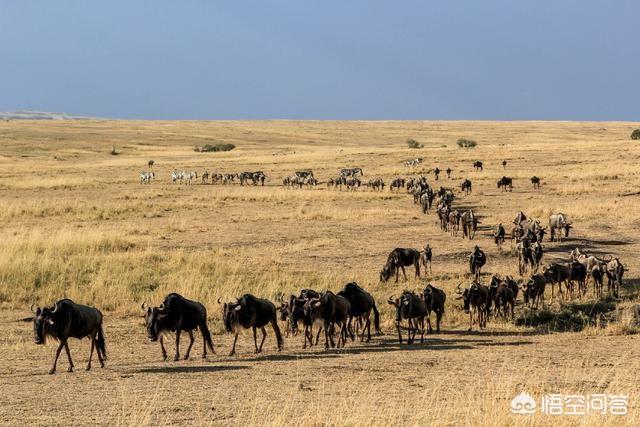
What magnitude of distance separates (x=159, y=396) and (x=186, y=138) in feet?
365

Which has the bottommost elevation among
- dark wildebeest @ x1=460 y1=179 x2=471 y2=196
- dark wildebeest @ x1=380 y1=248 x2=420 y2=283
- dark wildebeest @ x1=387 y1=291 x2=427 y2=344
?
dark wildebeest @ x1=387 y1=291 x2=427 y2=344

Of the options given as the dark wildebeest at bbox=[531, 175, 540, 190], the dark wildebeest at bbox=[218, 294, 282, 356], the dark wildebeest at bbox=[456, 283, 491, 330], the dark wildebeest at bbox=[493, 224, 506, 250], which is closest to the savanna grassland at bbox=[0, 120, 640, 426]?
the dark wildebeest at bbox=[456, 283, 491, 330]

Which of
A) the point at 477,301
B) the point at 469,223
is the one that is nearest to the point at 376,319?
the point at 477,301

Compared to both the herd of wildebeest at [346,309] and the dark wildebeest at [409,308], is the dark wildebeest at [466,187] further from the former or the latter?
the dark wildebeest at [409,308]

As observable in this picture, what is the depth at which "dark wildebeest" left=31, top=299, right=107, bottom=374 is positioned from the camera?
1134 cm

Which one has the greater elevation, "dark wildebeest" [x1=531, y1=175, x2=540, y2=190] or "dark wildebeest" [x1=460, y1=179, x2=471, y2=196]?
"dark wildebeest" [x1=531, y1=175, x2=540, y2=190]

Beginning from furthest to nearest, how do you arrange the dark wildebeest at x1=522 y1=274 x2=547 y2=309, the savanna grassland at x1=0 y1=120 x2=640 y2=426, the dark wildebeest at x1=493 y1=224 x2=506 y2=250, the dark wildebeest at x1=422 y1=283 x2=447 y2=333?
the dark wildebeest at x1=493 y1=224 x2=506 y2=250, the dark wildebeest at x1=522 y1=274 x2=547 y2=309, the dark wildebeest at x1=422 y1=283 x2=447 y2=333, the savanna grassland at x1=0 y1=120 x2=640 y2=426

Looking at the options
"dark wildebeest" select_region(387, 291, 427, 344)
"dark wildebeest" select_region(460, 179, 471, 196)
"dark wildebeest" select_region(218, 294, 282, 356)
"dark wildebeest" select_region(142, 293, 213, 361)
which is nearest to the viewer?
"dark wildebeest" select_region(142, 293, 213, 361)

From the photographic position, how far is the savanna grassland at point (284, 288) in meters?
9.02

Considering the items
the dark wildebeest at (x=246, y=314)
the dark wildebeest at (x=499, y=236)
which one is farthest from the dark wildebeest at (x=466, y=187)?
the dark wildebeest at (x=246, y=314)

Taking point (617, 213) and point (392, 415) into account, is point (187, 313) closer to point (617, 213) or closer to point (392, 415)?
point (392, 415)

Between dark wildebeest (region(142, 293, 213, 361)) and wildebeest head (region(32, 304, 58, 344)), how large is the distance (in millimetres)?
1539

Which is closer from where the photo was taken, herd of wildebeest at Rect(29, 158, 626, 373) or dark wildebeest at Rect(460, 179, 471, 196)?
herd of wildebeest at Rect(29, 158, 626, 373)

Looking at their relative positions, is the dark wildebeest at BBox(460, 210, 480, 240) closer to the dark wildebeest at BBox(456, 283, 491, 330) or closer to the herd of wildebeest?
the herd of wildebeest
